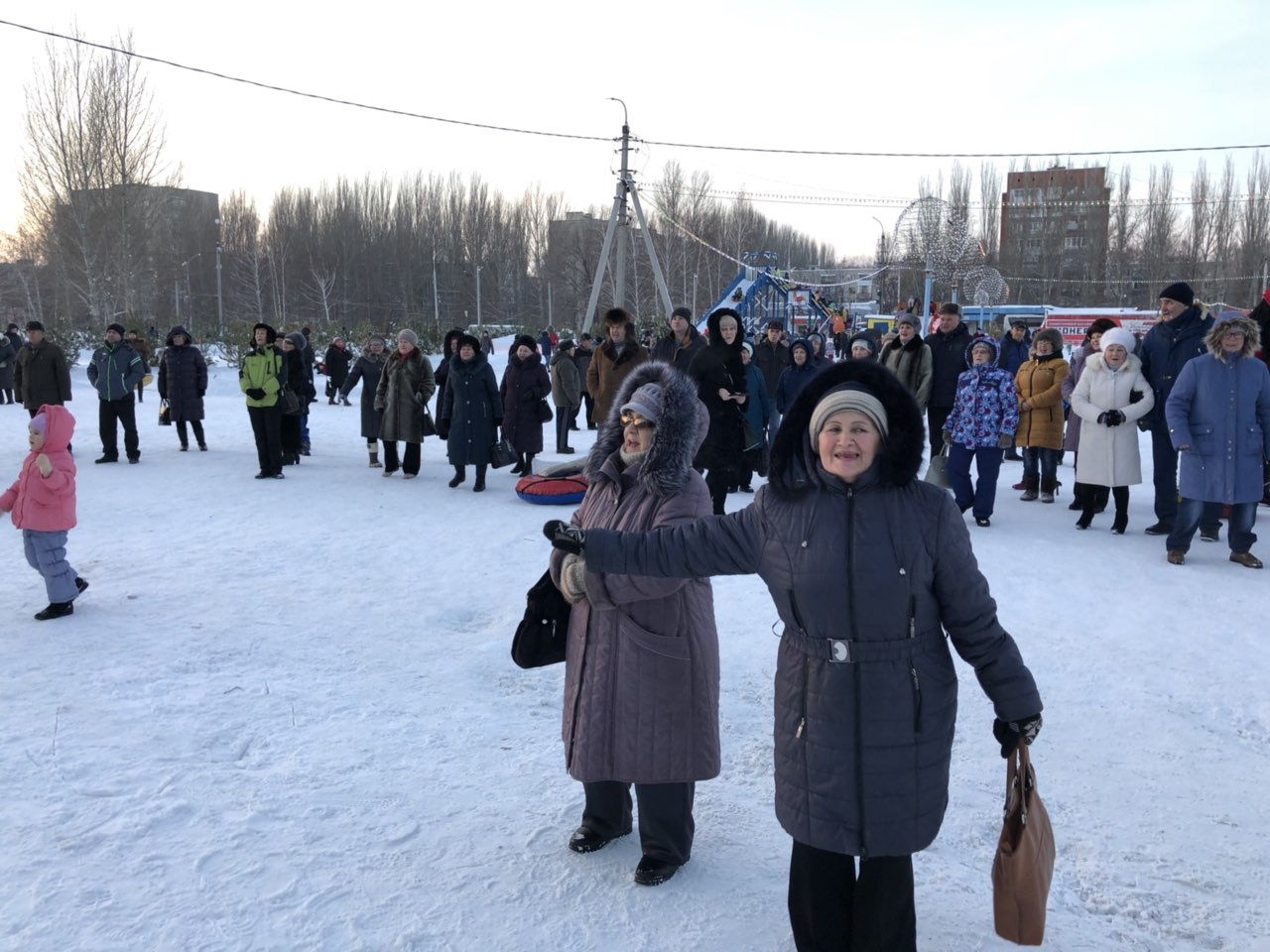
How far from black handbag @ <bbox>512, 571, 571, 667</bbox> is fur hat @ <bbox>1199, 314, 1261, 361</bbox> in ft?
18.0

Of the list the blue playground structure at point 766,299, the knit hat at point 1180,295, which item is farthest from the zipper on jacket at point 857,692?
the blue playground structure at point 766,299

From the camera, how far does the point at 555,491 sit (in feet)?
28.9

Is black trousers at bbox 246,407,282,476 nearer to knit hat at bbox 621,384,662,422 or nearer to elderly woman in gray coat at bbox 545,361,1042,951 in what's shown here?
knit hat at bbox 621,384,662,422

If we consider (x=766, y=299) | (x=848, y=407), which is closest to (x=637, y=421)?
(x=848, y=407)

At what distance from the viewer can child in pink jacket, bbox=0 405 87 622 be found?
5090mm

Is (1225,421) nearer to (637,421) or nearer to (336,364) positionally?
(637,421)

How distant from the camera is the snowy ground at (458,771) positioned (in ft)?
8.69

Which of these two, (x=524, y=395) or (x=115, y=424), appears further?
(x=115, y=424)

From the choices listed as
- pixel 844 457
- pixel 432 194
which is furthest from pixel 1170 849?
pixel 432 194

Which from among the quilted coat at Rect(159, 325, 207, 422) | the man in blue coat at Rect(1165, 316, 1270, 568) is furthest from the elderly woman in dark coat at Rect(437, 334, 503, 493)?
the man in blue coat at Rect(1165, 316, 1270, 568)

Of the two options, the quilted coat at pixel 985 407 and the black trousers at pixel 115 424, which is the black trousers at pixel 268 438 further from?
the quilted coat at pixel 985 407

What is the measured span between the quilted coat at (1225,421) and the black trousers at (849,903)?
537 centimetres

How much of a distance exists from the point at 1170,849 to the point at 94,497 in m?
9.08

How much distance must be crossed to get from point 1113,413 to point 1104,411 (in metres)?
0.07
